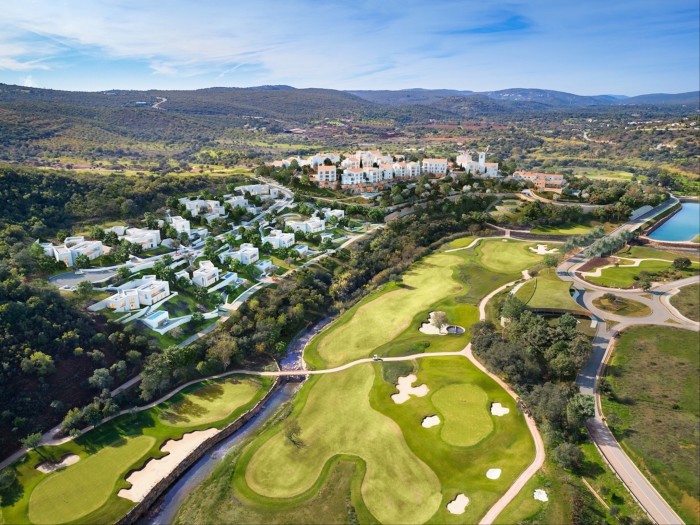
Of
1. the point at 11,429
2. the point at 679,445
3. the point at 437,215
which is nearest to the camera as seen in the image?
the point at 679,445

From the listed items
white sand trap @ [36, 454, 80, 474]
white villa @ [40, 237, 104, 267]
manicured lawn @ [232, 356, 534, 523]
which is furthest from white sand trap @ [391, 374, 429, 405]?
white villa @ [40, 237, 104, 267]

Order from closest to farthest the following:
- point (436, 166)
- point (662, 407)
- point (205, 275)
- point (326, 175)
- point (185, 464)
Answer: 1. point (662, 407)
2. point (185, 464)
3. point (205, 275)
4. point (326, 175)
5. point (436, 166)

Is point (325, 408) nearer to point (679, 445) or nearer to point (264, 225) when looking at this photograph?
point (679, 445)

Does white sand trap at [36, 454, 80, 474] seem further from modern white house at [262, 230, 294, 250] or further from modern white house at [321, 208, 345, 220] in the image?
modern white house at [321, 208, 345, 220]

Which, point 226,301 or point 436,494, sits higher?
point 226,301

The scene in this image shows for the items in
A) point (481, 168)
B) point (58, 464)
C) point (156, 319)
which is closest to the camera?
point (58, 464)

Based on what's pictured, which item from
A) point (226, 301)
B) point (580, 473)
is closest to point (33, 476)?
point (226, 301)

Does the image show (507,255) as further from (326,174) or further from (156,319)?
(156,319)

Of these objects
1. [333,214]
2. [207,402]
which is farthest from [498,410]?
[333,214]

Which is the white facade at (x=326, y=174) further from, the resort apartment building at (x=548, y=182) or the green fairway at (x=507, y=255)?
the resort apartment building at (x=548, y=182)
